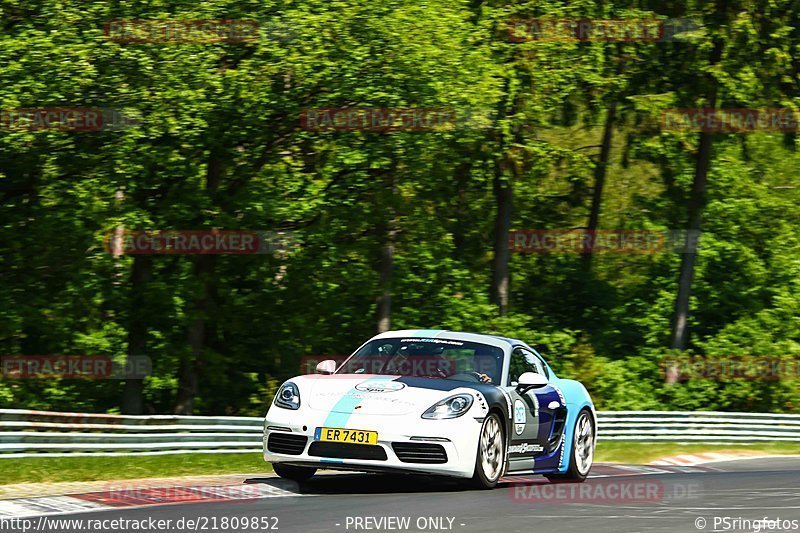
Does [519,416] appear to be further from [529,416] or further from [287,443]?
[287,443]

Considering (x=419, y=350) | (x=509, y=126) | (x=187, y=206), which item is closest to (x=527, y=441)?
(x=419, y=350)

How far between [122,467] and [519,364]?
4026mm

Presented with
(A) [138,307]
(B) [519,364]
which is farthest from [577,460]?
(A) [138,307]

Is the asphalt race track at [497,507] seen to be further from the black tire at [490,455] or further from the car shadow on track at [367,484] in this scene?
the black tire at [490,455]

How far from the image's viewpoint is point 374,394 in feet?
33.3

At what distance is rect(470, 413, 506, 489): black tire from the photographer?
10.2 m

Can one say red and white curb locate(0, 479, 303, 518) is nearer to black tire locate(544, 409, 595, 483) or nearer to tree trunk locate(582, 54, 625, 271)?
black tire locate(544, 409, 595, 483)

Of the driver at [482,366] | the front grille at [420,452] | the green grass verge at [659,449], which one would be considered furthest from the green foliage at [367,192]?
the front grille at [420,452]

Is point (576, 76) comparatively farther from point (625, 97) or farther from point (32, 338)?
point (32, 338)

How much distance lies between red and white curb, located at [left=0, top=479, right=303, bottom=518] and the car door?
6.82 ft

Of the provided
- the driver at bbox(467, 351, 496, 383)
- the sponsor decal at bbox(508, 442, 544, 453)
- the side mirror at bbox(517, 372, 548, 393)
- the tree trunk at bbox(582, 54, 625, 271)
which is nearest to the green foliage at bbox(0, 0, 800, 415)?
the tree trunk at bbox(582, 54, 625, 271)

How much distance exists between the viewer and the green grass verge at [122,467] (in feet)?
36.3

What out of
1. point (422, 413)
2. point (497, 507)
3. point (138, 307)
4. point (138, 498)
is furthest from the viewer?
point (138, 307)

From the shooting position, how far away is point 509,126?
2864 cm
